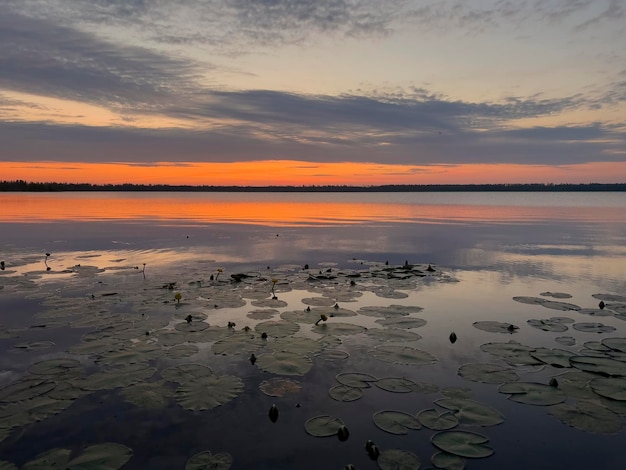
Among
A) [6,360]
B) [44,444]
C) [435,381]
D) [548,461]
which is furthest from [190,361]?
[548,461]

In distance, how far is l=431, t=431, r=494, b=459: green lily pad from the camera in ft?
13.7

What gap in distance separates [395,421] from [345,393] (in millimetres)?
901

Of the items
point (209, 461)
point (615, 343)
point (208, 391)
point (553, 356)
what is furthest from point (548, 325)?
point (209, 461)

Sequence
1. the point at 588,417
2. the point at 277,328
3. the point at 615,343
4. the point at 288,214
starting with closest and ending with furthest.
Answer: the point at 588,417, the point at 615,343, the point at 277,328, the point at 288,214

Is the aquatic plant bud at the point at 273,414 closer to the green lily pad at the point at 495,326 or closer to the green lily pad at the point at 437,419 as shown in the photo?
the green lily pad at the point at 437,419

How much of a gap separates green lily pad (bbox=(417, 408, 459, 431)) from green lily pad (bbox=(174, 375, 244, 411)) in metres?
2.34

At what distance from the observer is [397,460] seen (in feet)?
13.2

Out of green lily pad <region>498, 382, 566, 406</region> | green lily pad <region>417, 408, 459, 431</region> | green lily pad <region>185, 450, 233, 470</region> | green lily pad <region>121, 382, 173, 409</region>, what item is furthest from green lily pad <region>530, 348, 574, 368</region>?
green lily pad <region>121, 382, 173, 409</region>

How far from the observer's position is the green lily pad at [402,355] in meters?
6.48

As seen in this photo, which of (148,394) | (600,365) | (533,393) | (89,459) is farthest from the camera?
(600,365)

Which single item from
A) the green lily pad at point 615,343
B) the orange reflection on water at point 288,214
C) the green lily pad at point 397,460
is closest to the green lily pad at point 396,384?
the green lily pad at point 397,460

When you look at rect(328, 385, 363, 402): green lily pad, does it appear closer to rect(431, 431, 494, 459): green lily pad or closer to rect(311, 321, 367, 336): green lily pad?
rect(431, 431, 494, 459): green lily pad

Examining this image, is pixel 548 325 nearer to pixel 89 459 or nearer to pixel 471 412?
pixel 471 412

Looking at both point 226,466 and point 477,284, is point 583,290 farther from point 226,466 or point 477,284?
point 226,466
